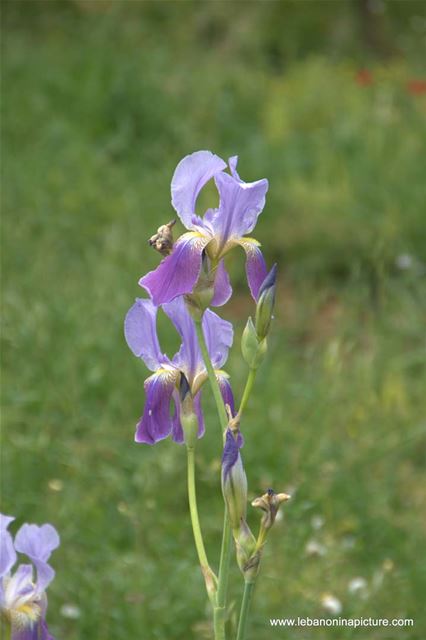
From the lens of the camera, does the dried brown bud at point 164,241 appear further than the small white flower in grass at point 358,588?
No

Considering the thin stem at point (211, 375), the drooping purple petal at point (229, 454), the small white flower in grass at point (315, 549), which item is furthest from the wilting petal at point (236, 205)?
the small white flower in grass at point (315, 549)

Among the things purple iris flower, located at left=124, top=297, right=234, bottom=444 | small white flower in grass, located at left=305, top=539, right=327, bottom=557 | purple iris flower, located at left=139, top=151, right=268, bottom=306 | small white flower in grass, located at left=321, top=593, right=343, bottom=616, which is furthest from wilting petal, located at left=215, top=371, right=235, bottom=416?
small white flower in grass, located at left=305, top=539, right=327, bottom=557

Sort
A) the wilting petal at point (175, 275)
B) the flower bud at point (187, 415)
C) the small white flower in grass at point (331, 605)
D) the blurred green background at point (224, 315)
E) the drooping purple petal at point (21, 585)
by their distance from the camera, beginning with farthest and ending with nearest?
1. the blurred green background at point (224, 315)
2. the small white flower in grass at point (331, 605)
3. the drooping purple petal at point (21, 585)
4. the flower bud at point (187, 415)
5. the wilting petal at point (175, 275)

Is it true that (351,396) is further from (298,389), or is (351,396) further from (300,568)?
(300,568)

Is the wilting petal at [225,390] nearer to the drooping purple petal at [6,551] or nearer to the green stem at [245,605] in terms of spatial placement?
the green stem at [245,605]

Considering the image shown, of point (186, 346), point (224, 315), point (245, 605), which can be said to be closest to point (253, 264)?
point (186, 346)

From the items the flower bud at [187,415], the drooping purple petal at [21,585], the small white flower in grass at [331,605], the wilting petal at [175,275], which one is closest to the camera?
the wilting petal at [175,275]
